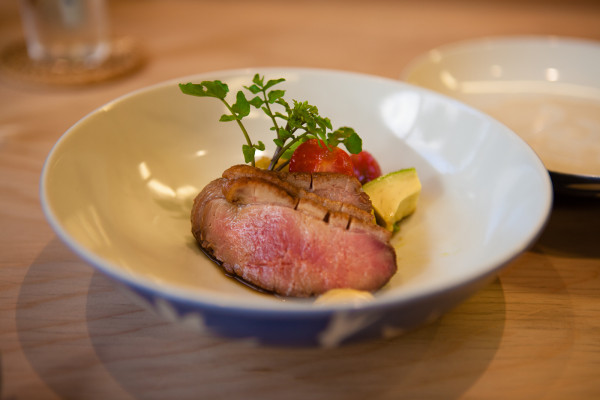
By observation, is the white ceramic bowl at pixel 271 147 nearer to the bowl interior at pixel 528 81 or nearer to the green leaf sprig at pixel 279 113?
the green leaf sprig at pixel 279 113

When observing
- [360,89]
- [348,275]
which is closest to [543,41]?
[360,89]

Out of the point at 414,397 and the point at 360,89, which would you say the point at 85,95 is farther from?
the point at 414,397

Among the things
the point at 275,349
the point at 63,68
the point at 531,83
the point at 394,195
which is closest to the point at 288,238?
the point at 275,349

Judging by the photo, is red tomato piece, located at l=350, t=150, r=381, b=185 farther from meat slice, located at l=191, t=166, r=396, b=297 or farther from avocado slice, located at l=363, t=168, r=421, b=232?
meat slice, located at l=191, t=166, r=396, b=297

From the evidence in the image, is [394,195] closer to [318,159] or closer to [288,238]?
[318,159]

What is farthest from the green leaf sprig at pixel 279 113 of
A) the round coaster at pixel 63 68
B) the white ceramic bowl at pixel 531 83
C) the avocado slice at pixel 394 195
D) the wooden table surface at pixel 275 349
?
the round coaster at pixel 63 68

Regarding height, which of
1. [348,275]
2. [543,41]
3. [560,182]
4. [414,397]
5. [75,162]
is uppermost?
[543,41]
